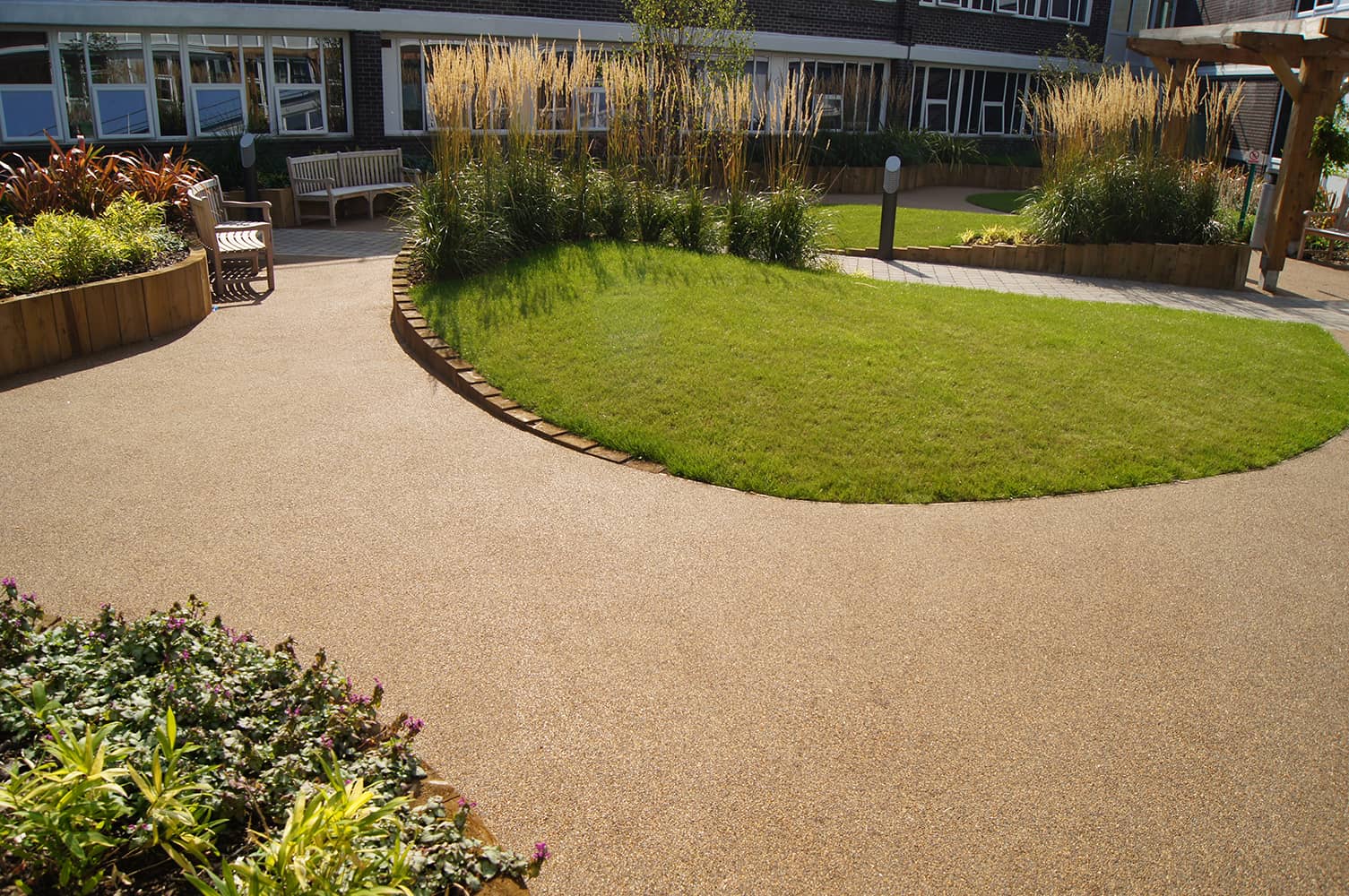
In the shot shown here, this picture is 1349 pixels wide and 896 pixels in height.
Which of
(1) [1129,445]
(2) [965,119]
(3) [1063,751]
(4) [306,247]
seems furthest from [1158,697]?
(2) [965,119]

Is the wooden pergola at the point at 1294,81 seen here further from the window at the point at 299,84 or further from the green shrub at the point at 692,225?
the window at the point at 299,84

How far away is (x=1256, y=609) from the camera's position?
477cm

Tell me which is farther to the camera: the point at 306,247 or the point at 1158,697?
the point at 306,247

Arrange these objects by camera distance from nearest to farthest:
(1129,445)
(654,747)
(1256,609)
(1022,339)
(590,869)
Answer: (590,869) < (654,747) < (1256,609) < (1129,445) < (1022,339)

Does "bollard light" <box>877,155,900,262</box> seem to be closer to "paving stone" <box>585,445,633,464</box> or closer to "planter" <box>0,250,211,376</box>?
"paving stone" <box>585,445,633,464</box>

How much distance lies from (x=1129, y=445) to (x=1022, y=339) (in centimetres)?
205

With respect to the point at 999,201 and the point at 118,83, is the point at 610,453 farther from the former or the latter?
the point at 999,201

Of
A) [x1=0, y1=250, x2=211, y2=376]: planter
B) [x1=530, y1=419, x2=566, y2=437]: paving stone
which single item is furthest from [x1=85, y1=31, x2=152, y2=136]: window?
[x1=530, y1=419, x2=566, y2=437]: paving stone

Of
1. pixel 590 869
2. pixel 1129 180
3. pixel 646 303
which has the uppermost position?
pixel 1129 180

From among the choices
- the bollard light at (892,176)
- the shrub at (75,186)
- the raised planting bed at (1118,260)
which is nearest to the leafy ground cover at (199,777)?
the shrub at (75,186)

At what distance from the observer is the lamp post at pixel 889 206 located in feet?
41.0

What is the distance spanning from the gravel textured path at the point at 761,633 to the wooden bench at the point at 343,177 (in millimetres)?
8775

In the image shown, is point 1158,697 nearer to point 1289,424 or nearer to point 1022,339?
point 1289,424

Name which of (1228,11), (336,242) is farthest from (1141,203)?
(1228,11)
